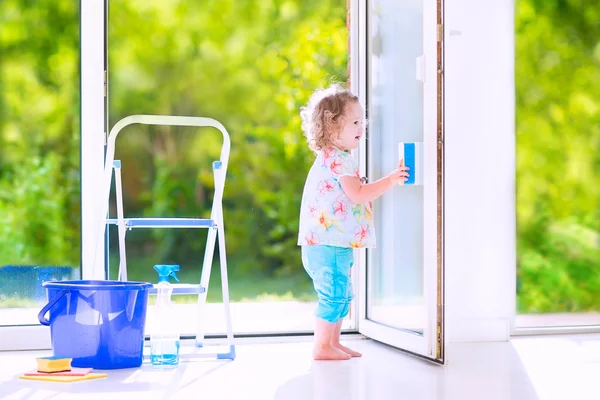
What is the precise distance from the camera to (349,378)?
236 cm

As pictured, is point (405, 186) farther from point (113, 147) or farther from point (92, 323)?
point (92, 323)

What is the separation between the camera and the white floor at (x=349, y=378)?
2115mm

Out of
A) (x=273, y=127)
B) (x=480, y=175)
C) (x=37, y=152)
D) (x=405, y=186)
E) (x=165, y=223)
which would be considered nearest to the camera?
(x=165, y=223)

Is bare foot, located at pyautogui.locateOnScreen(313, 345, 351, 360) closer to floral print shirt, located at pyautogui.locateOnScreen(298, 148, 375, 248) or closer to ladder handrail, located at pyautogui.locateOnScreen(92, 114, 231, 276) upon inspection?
floral print shirt, located at pyautogui.locateOnScreen(298, 148, 375, 248)

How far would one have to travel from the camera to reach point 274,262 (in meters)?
6.61

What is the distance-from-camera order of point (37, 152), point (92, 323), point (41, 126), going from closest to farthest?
point (92, 323), point (41, 126), point (37, 152)

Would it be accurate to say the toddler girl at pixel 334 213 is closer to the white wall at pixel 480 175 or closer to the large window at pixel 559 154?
the white wall at pixel 480 175

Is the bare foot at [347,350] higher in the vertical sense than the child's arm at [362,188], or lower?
lower

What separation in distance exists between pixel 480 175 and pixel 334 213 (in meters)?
0.79

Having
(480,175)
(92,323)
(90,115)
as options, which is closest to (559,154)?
(480,175)

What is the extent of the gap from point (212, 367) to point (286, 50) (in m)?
4.43

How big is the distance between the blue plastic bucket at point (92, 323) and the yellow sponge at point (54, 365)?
107 millimetres

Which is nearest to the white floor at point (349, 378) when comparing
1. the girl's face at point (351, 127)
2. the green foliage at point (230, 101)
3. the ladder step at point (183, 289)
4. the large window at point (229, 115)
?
the ladder step at point (183, 289)

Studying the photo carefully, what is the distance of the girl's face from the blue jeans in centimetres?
38
